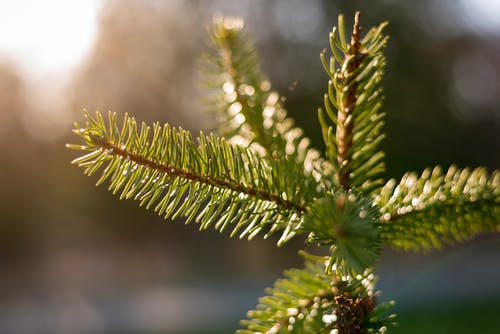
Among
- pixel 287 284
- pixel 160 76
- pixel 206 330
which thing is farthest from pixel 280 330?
pixel 160 76

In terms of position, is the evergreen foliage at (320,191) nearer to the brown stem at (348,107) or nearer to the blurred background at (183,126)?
the brown stem at (348,107)

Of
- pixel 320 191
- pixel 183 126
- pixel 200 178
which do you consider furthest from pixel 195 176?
pixel 183 126

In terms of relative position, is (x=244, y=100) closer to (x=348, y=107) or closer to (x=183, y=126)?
(x=348, y=107)

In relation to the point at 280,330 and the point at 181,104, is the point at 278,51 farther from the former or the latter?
the point at 280,330

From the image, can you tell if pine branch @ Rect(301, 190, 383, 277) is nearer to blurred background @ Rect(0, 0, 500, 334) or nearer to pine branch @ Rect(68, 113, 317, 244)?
pine branch @ Rect(68, 113, 317, 244)

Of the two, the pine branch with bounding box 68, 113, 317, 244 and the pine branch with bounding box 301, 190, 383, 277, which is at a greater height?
the pine branch with bounding box 68, 113, 317, 244

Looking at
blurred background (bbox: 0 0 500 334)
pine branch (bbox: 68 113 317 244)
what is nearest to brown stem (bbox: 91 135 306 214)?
pine branch (bbox: 68 113 317 244)
